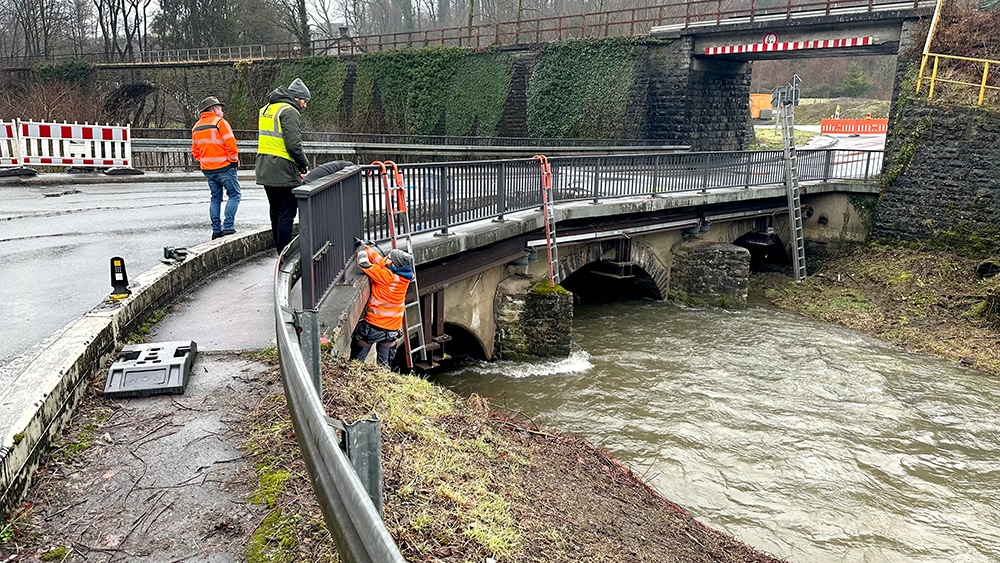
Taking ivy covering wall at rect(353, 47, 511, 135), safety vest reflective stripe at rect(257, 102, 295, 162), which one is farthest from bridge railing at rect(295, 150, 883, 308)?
ivy covering wall at rect(353, 47, 511, 135)

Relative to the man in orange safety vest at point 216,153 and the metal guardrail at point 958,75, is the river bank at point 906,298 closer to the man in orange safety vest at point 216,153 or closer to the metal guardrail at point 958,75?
the metal guardrail at point 958,75

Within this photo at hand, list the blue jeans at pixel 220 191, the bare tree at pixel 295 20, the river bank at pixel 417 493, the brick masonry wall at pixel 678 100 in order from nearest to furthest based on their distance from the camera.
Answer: the river bank at pixel 417 493
the blue jeans at pixel 220 191
the brick masonry wall at pixel 678 100
the bare tree at pixel 295 20

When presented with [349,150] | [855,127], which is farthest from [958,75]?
[855,127]

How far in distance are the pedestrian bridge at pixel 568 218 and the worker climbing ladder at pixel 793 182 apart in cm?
34

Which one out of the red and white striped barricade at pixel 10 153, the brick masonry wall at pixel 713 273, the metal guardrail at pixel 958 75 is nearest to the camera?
the red and white striped barricade at pixel 10 153

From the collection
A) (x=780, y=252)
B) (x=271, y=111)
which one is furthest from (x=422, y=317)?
(x=780, y=252)

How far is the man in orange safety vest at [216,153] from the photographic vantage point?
329 inches

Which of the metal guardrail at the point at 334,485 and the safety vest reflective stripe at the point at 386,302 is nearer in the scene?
the metal guardrail at the point at 334,485

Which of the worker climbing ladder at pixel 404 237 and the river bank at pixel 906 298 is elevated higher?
the worker climbing ladder at pixel 404 237

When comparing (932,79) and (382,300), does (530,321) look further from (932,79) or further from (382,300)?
(932,79)

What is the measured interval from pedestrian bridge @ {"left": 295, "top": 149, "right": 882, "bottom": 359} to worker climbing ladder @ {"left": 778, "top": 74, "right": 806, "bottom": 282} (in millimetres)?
339

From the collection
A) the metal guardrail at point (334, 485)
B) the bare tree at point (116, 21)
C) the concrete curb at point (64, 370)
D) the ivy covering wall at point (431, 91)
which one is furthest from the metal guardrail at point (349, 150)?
the bare tree at point (116, 21)

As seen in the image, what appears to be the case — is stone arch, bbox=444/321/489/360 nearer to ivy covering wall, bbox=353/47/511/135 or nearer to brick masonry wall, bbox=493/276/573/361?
brick masonry wall, bbox=493/276/573/361

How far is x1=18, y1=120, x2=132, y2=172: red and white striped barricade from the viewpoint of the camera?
49.4 feet
